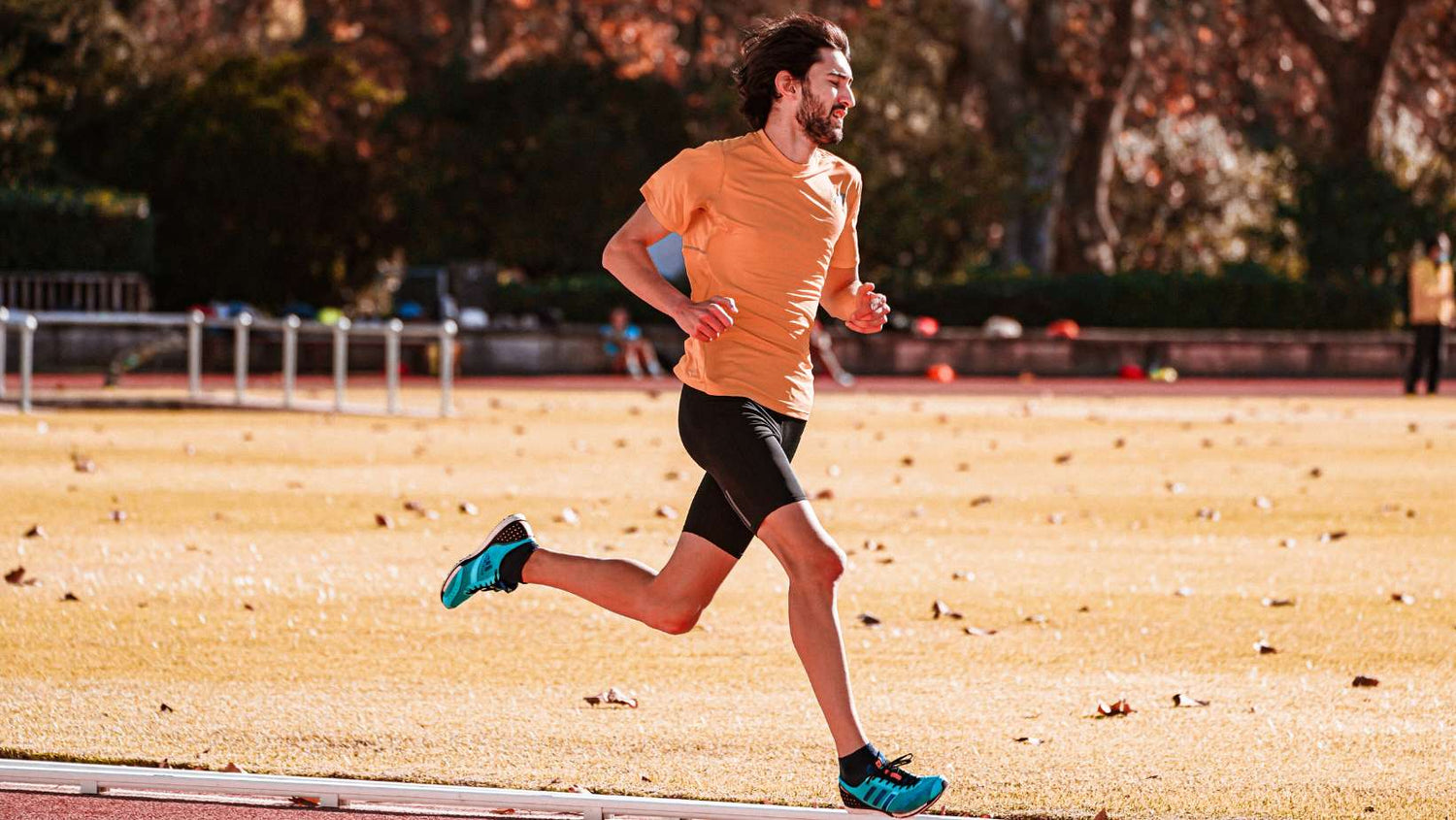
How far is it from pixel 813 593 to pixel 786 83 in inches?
47.1

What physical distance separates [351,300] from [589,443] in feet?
64.6

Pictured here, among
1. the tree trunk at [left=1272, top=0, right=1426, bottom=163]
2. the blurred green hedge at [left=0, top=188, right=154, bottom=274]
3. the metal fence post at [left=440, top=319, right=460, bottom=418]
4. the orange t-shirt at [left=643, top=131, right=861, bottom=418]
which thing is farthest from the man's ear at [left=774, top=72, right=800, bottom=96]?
the tree trunk at [left=1272, top=0, right=1426, bottom=163]

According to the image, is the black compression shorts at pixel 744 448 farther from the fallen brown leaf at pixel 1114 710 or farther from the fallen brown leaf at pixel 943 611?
the fallen brown leaf at pixel 943 611

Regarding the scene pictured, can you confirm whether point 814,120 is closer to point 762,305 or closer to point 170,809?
point 762,305

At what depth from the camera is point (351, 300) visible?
37688 mm

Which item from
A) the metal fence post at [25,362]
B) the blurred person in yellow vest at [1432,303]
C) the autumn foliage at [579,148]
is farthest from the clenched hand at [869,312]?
the autumn foliage at [579,148]

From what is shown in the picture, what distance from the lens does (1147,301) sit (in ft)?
117

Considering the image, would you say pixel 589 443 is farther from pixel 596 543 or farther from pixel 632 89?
pixel 632 89

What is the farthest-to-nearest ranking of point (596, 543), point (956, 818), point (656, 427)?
point (656, 427) < point (596, 543) < point (956, 818)

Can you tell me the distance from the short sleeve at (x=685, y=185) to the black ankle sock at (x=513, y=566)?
107 cm

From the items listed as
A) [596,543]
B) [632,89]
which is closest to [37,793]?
[596,543]

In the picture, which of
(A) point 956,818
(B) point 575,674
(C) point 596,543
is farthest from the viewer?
(C) point 596,543

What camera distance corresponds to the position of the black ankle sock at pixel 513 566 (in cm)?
604

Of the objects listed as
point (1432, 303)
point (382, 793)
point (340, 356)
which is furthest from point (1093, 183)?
point (382, 793)
